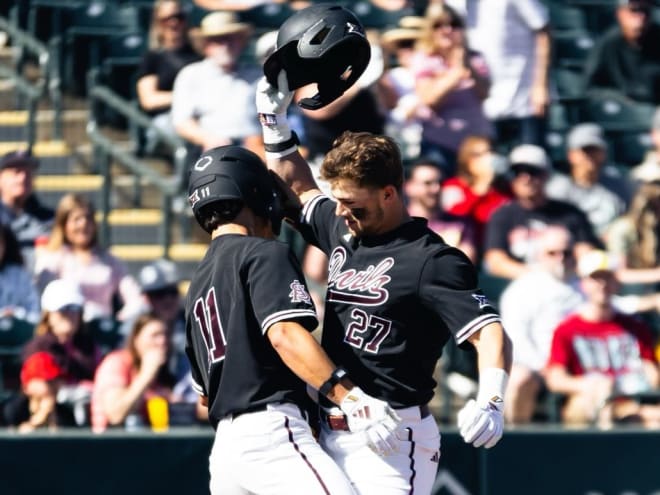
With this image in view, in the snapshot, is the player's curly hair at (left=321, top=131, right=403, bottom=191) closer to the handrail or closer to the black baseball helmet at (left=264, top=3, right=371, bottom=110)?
the black baseball helmet at (left=264, top=3, right=371, bottom=110)

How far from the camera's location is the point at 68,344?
25.1ft

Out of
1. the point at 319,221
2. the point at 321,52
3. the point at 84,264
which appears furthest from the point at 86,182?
the point at 321,52

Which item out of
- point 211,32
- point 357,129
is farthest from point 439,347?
point 211,32

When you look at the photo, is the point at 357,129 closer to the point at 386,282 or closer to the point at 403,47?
the point at 403,47

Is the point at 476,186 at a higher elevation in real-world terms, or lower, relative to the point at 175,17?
lower

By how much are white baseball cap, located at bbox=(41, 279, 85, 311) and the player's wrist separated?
142 inches

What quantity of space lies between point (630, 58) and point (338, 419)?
6.80 m

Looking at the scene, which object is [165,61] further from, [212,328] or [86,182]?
[212,328]

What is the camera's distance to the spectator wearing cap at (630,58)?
1073 cm

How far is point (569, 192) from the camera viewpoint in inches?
362

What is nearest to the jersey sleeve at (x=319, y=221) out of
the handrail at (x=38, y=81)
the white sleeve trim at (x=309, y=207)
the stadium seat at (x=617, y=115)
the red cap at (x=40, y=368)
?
the white sleeve trim at (x=309, y=207)

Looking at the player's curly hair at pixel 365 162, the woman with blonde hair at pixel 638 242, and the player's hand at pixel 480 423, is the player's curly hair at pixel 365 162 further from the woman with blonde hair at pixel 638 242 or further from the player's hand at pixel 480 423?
the woman with blonde hair at pixel 638 242

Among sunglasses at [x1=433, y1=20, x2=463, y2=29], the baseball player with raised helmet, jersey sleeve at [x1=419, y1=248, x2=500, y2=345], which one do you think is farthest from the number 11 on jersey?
sunglasses at [x1=433, y1=20, x2=463, y2=29]

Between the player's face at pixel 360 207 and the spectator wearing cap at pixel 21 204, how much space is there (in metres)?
4.09
